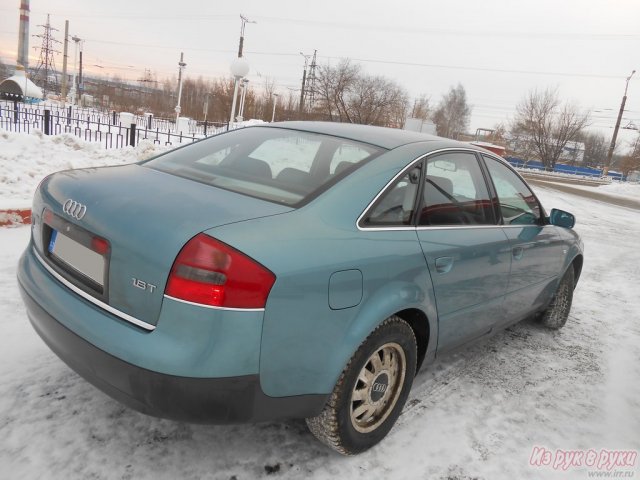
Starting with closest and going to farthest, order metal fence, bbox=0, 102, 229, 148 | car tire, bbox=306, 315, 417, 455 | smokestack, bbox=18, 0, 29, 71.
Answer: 1. car tire, bbox=306, 315, 417, 455
2. metal fence, bbox=0, 102, 229, 148
3. smokestack, bbox=18, 0, 29, 71

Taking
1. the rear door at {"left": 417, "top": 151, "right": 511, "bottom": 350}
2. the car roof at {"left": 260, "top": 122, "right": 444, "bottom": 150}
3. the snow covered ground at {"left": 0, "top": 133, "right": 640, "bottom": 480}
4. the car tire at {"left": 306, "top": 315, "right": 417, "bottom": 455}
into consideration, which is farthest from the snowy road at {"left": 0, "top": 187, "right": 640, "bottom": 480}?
the car roof at {"left": 260, "top": 122, "right": 444, "bottom": 150}

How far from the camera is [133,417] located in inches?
96.0

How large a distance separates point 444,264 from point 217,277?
4.44ft

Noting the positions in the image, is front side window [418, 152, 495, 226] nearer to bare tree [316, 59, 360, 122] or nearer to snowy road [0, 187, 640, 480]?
snowy road [0, 187, 640, 480]

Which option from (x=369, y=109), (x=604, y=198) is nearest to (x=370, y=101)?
(x=369, y=109)

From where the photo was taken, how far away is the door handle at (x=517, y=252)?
325 centimetres

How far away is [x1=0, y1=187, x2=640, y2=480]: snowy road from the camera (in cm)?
217

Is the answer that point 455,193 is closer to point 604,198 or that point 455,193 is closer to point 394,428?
point 394,428

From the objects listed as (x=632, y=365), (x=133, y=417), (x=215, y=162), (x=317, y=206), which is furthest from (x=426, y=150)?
(x=632, y=365)

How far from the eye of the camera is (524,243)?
339cm

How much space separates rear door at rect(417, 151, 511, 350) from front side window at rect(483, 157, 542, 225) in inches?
8.6

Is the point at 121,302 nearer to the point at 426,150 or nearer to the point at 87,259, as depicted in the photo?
the point at 87,259

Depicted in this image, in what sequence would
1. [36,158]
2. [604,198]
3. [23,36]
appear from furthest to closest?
[23,36] < [604,198] < [36,158]

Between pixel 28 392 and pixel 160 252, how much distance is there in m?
1.46
